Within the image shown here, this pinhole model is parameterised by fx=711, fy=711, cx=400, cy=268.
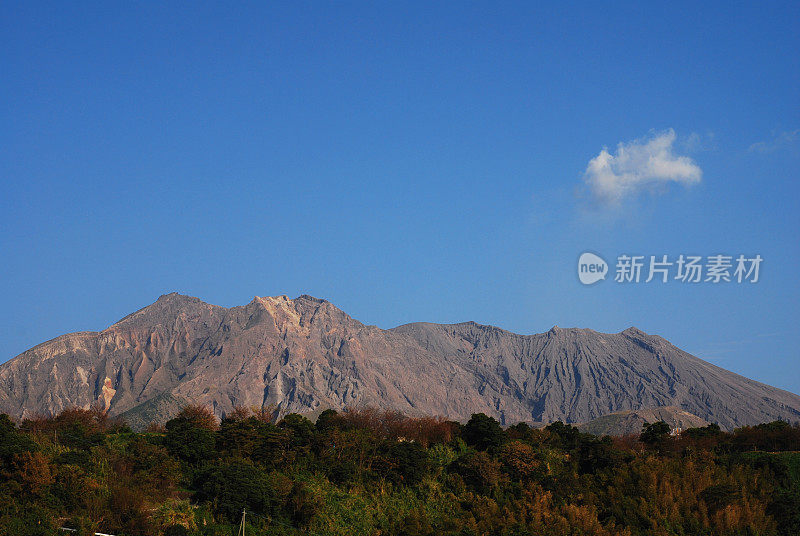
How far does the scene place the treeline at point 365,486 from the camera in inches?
1464

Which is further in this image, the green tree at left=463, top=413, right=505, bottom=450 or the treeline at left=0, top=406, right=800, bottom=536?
the green tree at left=463, top=413, right=505, bottom=450

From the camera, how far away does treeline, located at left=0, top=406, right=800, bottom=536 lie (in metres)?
37.2

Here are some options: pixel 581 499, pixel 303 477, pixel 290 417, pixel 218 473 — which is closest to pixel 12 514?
pixel 218 473

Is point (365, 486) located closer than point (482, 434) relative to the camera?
Yes

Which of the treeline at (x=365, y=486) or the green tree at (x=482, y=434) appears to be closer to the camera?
the treeline at (x=365, y=486)

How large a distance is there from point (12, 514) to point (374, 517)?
19.0 m

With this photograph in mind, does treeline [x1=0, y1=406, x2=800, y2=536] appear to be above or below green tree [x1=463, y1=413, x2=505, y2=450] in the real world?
below

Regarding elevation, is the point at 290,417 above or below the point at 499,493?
above

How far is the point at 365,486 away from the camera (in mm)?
45562

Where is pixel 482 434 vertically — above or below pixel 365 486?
above

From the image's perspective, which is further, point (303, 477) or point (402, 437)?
point (402, 437)

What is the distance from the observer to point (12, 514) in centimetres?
3491

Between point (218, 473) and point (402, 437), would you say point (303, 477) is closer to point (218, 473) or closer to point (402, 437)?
point (218, 473)

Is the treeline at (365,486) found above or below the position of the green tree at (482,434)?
below
